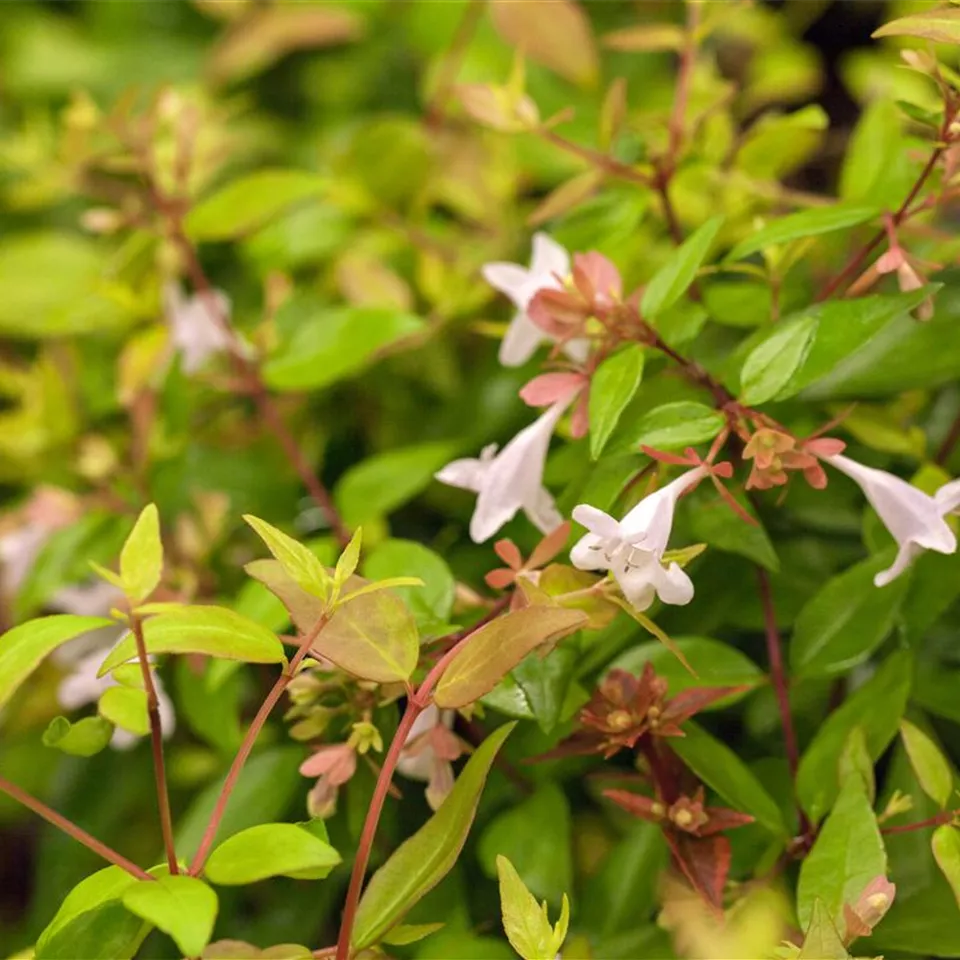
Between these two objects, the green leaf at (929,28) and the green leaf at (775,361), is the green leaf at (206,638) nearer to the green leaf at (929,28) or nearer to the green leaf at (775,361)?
the green leaf at (775,361)

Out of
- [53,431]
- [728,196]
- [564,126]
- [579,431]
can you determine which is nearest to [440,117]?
[564,126]

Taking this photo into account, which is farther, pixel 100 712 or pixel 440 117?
pixel 440 117

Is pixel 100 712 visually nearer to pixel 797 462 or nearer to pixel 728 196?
pixel 797 462

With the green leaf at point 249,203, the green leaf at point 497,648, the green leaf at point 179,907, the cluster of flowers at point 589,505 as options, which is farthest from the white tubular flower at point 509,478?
the green leaf at point 249,203

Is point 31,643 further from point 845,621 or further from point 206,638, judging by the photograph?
point 845,621

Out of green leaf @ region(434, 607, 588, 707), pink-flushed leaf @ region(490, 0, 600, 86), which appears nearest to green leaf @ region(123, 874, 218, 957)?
green leaf @ region(434, 607, 588, 707)

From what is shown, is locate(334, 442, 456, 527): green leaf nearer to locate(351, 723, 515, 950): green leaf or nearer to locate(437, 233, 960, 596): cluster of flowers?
locate(437, 233, 960, 596): cluster of flowers
